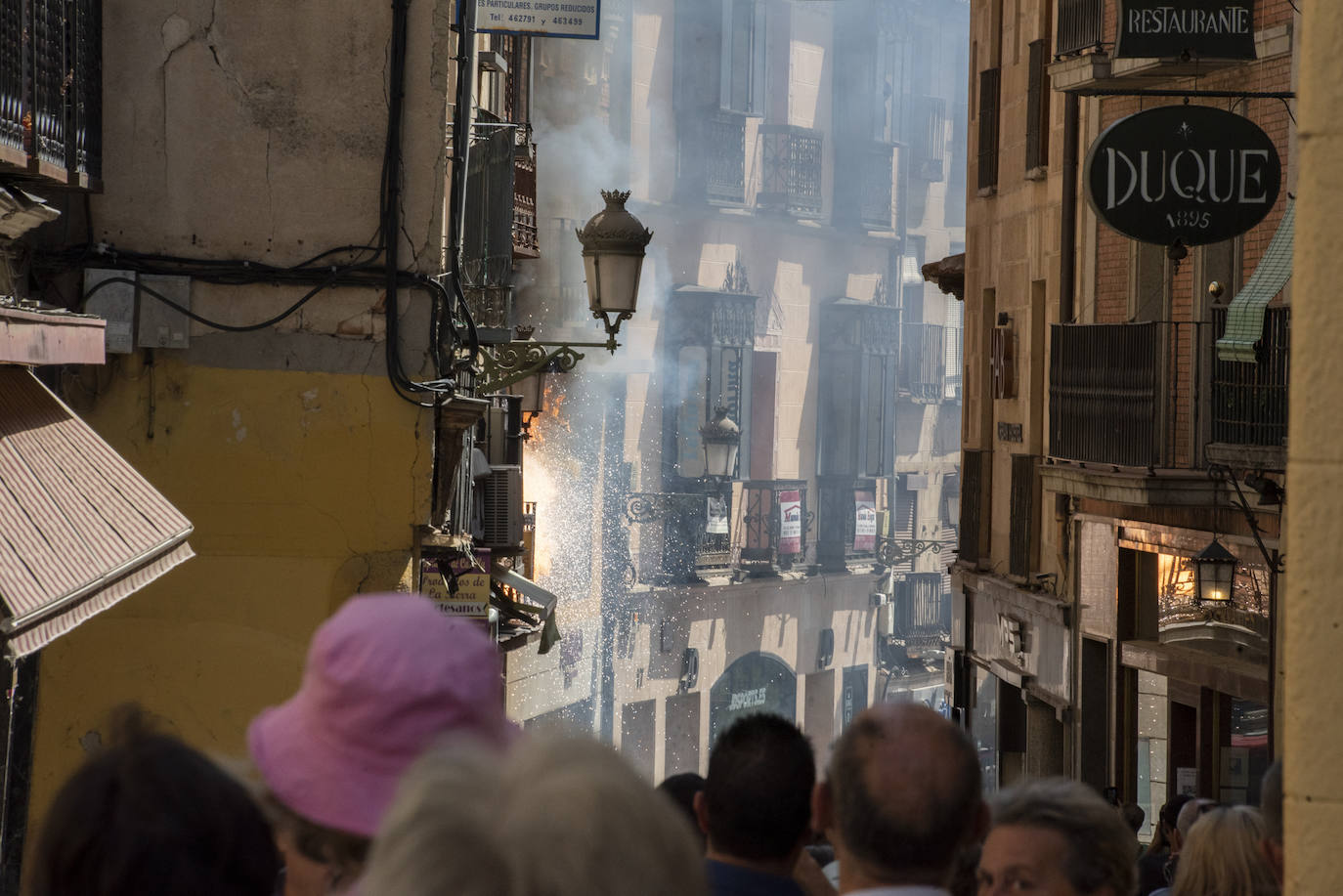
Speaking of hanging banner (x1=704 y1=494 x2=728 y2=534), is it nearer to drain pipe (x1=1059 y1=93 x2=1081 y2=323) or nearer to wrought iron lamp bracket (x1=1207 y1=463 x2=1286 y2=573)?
drain pipe (x1=1059 y1=93 x2=1081 y2=323)

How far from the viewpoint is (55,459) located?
24.5ft

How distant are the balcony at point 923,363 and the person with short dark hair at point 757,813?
125ft

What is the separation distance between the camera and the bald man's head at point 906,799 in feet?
10.8

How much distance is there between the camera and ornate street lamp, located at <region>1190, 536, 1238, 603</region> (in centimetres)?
1391

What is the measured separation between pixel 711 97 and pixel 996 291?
15.4 m

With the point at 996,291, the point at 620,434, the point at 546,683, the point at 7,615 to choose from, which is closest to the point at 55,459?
the point at 7,615

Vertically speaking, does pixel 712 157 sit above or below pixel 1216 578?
above

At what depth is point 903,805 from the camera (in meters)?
3.33

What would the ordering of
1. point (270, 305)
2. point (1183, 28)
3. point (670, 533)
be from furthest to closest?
point (670, 533) → point (1183, 28) → point (270, 305)

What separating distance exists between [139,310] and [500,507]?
27.0ft

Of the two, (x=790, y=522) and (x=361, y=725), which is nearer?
(x=361, y=725)

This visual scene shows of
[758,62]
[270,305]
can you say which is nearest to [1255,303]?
[270,305]

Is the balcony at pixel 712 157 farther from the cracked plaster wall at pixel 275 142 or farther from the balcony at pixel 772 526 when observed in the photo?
the cracked plaster wall at pixel 275 142

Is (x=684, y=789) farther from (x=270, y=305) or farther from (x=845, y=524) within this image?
(x=845, y=524)
